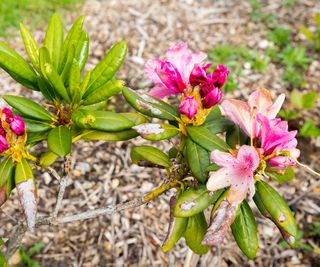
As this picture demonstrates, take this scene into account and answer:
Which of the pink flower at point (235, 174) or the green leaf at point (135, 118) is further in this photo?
the green leaf at point (135, 118)

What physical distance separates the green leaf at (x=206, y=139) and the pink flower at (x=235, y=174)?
0.45 feet

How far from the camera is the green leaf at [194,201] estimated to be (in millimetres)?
→ 1479

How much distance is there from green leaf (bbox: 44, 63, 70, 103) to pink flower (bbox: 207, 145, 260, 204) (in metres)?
0.51

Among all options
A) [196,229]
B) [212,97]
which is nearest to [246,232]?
[196,229]

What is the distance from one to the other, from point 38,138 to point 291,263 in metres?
1.82

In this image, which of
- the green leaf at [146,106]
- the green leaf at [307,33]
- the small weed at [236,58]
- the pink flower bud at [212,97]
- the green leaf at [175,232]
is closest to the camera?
the pink flower bud at [212,97]

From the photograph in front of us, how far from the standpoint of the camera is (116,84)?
4.97 ft

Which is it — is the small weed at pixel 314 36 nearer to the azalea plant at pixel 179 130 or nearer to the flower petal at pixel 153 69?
the azalea plant at pixel 179 130

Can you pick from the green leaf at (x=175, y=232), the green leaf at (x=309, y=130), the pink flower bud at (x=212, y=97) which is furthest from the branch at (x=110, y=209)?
the green leaf at (x=309, y=130)

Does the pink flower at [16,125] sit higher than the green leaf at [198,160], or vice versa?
the pink flower at [16,125]

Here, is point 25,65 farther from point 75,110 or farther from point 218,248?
point 218,248

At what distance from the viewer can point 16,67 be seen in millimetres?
1562

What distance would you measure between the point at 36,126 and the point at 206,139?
565 mm

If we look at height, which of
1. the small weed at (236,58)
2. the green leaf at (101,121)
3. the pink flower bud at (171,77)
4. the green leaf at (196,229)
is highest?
the pink flower bud at (171,77)
